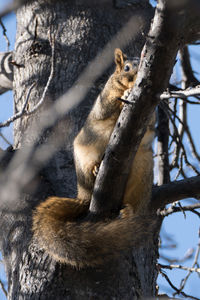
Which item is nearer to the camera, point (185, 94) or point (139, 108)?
point (185, 94)

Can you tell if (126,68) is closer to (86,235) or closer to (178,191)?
(178,191)

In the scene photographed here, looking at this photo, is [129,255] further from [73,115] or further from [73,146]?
[73,115]

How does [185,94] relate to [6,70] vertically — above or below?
below

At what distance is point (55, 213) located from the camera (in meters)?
1.89

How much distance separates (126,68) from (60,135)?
1.68ft

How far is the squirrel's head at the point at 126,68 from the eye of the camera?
232 cm

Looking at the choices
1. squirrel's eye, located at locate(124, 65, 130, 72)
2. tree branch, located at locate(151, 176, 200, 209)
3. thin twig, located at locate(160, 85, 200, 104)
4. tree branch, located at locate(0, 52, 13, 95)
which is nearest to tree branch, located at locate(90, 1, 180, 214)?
thin twig, located at locate(160, 85, 200, 104)

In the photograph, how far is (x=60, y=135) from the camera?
7.50 ft

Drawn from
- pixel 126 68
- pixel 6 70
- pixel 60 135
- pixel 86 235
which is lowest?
pixel 86 235

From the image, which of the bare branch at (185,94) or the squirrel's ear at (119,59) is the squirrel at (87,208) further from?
the bare branch at (185,94)

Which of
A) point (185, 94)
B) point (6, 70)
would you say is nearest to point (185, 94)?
point (185, 94)

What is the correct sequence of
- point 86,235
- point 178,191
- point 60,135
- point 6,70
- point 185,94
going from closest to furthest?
point 185,94, point 86,235, point 178,191, point 60,135, point 6,70

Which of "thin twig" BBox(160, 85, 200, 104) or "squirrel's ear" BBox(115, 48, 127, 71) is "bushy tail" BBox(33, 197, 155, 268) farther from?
"squirrel's ear" BBox(115, 48, 127, 71)

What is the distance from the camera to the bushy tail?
69.4 inches
